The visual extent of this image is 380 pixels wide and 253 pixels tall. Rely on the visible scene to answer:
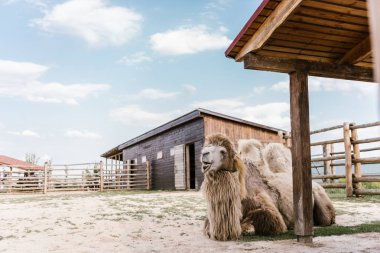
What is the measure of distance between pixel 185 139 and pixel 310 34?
47.9 ft

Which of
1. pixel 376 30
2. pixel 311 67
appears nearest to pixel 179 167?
pixel 311 67

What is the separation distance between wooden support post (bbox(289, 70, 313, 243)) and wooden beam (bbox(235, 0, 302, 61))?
605 millimetres

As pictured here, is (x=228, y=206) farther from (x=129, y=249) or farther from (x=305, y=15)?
(x=305, y=15)

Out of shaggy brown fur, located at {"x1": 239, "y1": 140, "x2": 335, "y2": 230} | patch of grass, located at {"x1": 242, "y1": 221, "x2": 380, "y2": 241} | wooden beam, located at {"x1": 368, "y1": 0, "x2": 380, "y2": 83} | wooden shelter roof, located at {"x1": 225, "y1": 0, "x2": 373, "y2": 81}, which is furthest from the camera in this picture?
shaggy brown fur, located at {"x1": 239, "y1": 140, "x2": 335, "y2": 230}

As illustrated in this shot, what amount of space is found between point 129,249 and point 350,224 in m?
3.52

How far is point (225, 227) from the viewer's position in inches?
179

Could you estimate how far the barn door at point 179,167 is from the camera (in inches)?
755

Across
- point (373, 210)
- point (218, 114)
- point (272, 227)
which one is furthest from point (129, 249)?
point (218, 114)

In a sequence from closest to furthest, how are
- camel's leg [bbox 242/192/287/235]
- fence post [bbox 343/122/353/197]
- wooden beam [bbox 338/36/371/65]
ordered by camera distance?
camel's leg [bbox 242/192/287/235]
wooden beam [bbox 338/36/371/65]
fence post [bbox 343/122/353/197]

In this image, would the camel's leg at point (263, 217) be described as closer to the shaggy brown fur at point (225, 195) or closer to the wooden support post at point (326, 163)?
the shaggy brown fur at point (225, 195)

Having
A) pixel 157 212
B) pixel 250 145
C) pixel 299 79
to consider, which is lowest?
pixel 157 212

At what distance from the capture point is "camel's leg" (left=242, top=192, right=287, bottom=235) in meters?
4.69

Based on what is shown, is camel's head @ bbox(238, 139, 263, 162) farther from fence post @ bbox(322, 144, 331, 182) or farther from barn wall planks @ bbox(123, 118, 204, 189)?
barn wall planks @ bbox(123, 118, 204, 189)

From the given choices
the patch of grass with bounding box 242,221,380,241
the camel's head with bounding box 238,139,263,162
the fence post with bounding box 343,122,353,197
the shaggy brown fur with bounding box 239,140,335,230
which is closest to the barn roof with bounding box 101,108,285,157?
the fence post with bounding box 343,122,353,197
